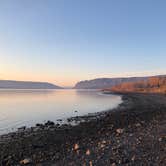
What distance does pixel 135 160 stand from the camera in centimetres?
707

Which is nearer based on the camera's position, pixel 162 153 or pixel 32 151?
pixel 162 153

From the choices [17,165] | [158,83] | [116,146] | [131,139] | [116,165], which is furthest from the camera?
Result: [158,83]

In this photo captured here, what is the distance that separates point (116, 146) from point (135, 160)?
1650 mm

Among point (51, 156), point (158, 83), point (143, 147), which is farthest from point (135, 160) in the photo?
point (158, 83)

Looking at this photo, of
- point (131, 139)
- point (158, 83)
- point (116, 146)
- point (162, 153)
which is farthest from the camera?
point (158, 83)

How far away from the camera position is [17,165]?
26.7 ft

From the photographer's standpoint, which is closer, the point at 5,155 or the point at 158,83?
the point at 5,155

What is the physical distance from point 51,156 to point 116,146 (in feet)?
9.33

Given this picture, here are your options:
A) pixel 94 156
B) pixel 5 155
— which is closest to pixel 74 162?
pixel 94 156

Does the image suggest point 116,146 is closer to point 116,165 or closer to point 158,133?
point 116,165

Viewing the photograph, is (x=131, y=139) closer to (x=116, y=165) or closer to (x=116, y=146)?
(x=116, y=146)

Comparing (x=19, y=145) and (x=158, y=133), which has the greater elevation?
(x=158, y=133)

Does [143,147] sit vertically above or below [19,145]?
above

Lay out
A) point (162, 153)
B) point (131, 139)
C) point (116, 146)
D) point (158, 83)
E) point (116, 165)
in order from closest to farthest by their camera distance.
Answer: point (116, 165) < point (162, 153) < point (116, 146) < point (131, 139) < point (158, 83)
